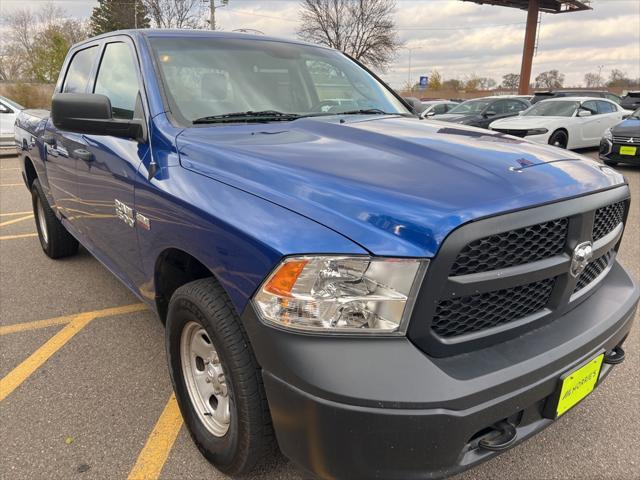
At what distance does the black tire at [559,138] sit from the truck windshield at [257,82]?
9163 mm

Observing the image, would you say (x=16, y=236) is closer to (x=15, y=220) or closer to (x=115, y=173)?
(x=15, y=220)

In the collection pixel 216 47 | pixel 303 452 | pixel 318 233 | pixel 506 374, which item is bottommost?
pixel 303 452

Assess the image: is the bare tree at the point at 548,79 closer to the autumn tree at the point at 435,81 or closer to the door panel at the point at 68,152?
the autumn tree at the point at 435,81

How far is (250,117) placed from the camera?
2.55 metres

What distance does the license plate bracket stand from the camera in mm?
1699

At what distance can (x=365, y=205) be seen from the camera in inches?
60.5

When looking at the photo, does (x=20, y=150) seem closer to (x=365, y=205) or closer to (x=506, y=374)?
(x=365, y=205)

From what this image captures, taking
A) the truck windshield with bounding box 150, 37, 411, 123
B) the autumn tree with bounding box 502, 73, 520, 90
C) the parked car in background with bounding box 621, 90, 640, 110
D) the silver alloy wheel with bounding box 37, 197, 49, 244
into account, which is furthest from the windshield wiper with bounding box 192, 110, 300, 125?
the autumn tree with bounding box 502, 73, 520, 90

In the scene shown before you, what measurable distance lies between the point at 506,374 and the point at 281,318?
717mm

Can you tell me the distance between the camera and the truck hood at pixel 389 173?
1.49 meters

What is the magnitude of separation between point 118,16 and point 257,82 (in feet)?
158

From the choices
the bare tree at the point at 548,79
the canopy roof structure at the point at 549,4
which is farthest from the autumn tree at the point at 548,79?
the canopy roof structure at the point at 549,4

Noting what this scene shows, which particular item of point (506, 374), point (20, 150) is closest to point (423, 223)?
point (506, 374)

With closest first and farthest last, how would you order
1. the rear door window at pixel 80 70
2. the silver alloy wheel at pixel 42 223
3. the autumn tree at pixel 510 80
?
the rear door window at pixel 80 70, the silver alloy wheel at pixel 42 223, the autumn tree at pixel 510 80
